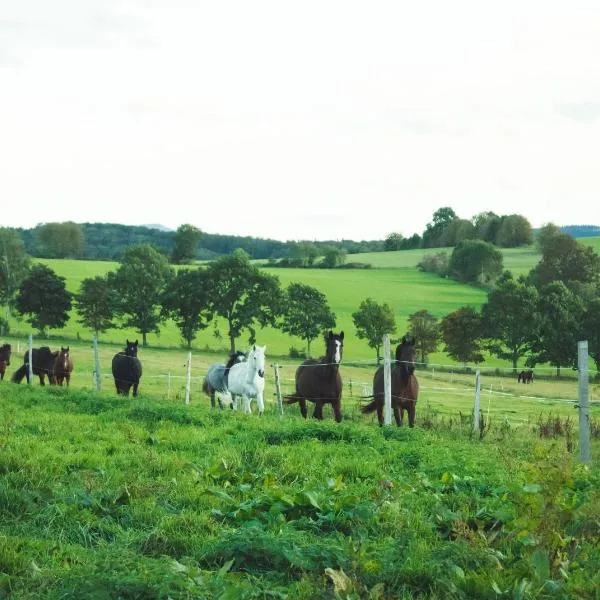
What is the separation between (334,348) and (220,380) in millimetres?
7356

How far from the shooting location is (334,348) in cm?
1827

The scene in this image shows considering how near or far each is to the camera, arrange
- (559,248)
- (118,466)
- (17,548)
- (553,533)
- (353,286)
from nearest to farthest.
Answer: (553,533)
(17,548)
(118,466)
(559,248)
(353,286)

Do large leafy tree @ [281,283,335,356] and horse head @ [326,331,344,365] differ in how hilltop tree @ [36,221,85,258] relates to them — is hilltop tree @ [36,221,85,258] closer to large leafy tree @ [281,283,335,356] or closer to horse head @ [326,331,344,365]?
large leafy tree @ [281,283,335,356]

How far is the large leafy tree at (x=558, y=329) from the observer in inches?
2562

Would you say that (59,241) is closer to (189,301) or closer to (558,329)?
A: (189,301)

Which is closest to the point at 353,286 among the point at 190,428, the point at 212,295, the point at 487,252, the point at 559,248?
the point at 487,252

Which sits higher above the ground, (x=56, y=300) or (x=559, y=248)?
(x=559, y=248)

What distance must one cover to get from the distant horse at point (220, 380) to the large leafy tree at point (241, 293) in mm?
46444

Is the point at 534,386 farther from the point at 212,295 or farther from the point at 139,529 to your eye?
the point at 139,529

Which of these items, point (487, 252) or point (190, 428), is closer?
point (190, 428)

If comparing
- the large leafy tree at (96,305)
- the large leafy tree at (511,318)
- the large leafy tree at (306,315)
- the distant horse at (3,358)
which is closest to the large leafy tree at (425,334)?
the large leafy tree at (511,318)

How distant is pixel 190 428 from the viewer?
13367 millimetres

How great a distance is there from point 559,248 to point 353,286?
87.7 feet

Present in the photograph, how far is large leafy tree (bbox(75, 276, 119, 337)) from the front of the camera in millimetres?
76438
